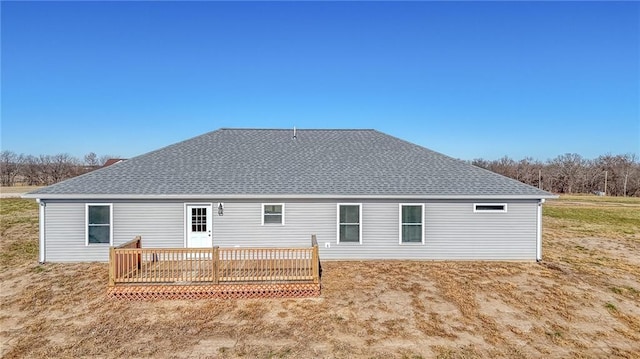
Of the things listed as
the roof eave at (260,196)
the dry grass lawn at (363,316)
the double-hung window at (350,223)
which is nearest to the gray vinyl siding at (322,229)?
Result: the double-hung window at (350,223)

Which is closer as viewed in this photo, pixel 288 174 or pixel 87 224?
pixel 87 224

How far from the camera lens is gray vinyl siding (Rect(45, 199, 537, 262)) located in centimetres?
1046

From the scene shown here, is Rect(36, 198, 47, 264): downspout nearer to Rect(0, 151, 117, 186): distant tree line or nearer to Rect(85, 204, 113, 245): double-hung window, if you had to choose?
Rect(85, 204, 113, 245): double-hung window

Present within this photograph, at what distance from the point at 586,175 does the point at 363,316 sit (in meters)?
56.4

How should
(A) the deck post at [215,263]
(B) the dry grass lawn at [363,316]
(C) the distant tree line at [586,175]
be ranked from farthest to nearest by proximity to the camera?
(C) the distant tree line at [586,175] → (A) the deck post at [215,263] → (B) the dry grass lawn at [363,316]

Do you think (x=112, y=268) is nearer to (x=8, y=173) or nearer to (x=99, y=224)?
(x=99, y=224)

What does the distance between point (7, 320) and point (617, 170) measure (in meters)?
63.8

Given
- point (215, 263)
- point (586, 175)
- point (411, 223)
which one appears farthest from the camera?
point (586, 175)

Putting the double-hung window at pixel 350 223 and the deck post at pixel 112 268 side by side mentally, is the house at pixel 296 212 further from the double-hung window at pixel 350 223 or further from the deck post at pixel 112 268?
the deck post at pixel 112 268

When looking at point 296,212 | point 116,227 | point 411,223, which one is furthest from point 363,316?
point 116,227

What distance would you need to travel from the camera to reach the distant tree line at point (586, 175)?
145ft

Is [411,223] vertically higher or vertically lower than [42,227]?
higher

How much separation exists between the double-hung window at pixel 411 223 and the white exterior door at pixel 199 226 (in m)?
6.72

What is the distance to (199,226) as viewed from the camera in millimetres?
10688
